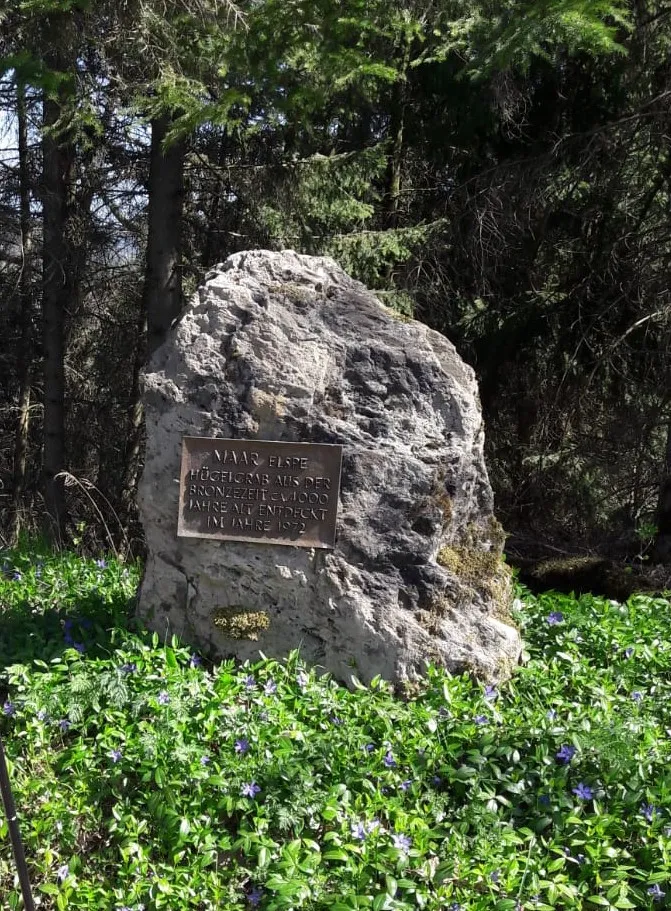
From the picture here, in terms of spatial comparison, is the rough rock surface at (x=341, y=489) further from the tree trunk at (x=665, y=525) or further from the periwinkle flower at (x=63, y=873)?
the tree trunk at (x=665, y=525)

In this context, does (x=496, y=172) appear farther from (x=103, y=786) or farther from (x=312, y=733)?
(x=103, y=786)

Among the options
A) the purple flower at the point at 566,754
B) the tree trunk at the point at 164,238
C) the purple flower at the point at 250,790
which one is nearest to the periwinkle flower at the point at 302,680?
the purple flower at the point at 250,790

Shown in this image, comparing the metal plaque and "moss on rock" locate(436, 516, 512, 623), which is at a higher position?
the metal plaque

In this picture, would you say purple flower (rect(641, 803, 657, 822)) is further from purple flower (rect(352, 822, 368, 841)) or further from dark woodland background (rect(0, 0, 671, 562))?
dark woodland background (rect(0, 0, 671, 562))

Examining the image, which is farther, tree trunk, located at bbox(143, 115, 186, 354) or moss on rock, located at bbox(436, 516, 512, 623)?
tree trunk, located at bbox(143, 115, 186, 354)

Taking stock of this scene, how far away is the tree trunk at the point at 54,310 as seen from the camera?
28.3 ft

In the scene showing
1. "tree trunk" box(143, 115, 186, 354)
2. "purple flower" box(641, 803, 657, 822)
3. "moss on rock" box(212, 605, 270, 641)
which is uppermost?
"tree trunk" box(143, 115, 186, 354)

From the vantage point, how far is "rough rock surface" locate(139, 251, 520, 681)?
4121 millimetres

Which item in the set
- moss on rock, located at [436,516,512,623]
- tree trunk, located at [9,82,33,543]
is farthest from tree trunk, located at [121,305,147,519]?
moss on rock, located at [436,516,512,623]

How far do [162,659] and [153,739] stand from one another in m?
0.69

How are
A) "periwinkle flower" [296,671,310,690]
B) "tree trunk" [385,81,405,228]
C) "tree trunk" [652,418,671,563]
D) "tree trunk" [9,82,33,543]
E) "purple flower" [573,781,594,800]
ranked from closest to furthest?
"purple flower" [573,781,594,800] < "periwinkle flower" [296,671,310,690] < "tree trunk" [652,418,671,563] < "tree trunk" [385,81,405,228] < "tree trunk" [9,82,33,543]

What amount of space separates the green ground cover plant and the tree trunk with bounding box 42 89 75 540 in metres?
4.65

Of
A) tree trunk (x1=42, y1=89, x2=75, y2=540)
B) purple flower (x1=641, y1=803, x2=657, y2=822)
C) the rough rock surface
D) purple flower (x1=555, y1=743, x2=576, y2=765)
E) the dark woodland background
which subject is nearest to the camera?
purple flower (x1=641, y1=803, x2=657, y2=822)

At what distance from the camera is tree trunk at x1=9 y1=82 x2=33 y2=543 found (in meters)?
9.27
